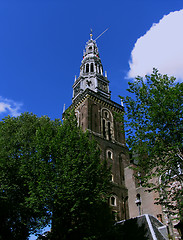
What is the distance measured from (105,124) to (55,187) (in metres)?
21.4

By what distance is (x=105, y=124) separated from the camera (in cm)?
3419

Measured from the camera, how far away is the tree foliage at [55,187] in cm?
1301

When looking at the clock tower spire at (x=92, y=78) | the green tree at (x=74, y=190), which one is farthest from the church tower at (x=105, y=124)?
the green tree at (x=74, y=190)

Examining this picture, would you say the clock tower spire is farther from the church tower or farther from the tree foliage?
the tree foliage

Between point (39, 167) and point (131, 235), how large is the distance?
9917 mm

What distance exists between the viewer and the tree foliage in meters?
13.0

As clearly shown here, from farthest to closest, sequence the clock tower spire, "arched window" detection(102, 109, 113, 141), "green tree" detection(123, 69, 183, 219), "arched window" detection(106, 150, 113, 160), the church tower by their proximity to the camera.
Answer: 1. the clock tower spire
2. "arched window" detection(102, 109, 113, 141)
3. "arched window" detection(106, 150, 113, 160)
4. the church tower
5. "green tree" detection(123, 69, 183, 219)

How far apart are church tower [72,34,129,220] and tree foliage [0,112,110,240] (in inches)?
456

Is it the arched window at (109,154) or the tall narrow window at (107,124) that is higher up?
the tall narrow window at (107,124)

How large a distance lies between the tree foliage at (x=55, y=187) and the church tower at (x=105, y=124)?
456 inches

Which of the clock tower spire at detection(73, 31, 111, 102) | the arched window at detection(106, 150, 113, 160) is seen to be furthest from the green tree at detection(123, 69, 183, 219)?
the clock tower spire at detection(73, 31, 111, 102)

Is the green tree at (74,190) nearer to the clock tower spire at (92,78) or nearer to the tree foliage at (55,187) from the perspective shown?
the tree foliage at (55,187)

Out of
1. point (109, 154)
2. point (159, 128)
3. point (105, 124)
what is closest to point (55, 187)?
point (159, 128)

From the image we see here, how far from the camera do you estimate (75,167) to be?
14.0 m
